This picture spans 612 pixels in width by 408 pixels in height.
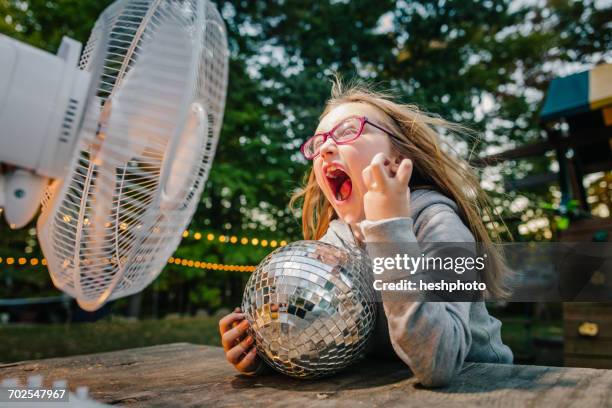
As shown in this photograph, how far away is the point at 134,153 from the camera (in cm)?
104

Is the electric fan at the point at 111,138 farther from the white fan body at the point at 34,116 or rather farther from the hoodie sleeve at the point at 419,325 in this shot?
the hoodie sleeve at the point at 419,325

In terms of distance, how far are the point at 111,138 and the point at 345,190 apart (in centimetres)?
99

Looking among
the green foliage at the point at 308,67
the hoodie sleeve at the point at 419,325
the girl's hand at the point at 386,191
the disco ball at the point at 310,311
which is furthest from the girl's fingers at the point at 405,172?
the green foliage at the point at 308,67

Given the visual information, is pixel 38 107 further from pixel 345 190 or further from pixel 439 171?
pixel 439 171

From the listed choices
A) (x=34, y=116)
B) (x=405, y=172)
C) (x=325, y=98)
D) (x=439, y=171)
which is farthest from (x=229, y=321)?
(x=325, y=98)

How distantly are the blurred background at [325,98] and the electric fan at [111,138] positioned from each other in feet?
11.3

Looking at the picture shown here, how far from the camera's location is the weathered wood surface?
111cm

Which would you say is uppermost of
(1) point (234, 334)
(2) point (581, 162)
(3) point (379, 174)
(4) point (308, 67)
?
(4) point (308, 67)

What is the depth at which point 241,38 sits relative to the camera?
274 inches

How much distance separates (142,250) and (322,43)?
577 cm

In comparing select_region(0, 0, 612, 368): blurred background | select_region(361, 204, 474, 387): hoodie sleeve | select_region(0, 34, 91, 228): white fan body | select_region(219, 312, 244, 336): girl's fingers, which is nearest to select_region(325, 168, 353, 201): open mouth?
select_region(361, 204, 474, 387): hoodie sleeve

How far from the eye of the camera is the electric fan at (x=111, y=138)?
900mm

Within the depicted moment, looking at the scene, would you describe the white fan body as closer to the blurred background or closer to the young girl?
the young girl

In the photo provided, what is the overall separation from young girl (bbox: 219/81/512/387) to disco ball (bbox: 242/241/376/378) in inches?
4.1
